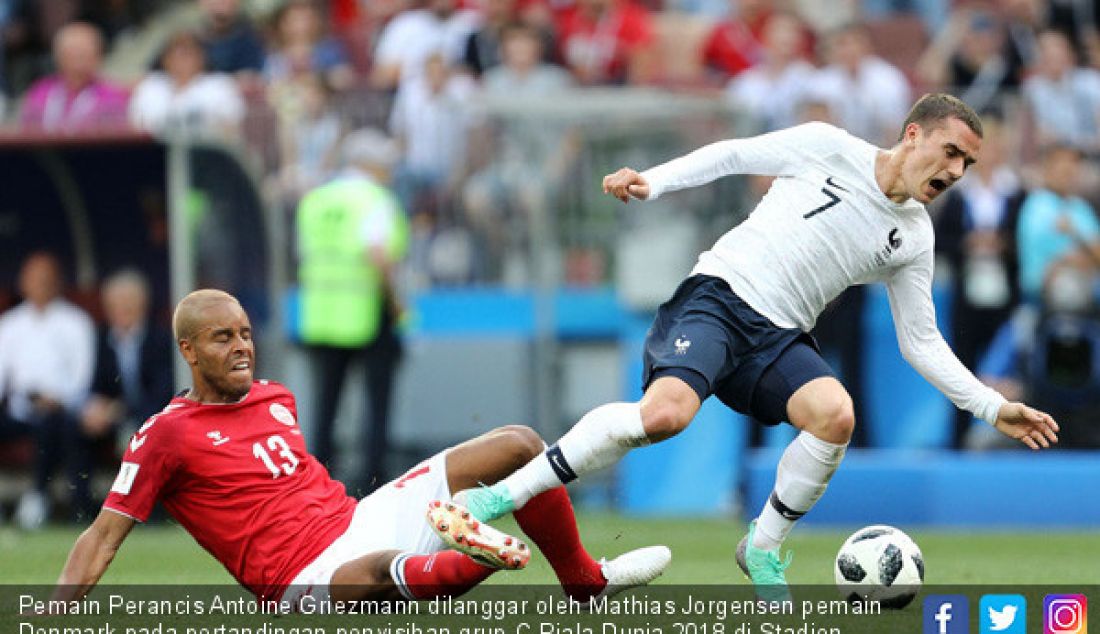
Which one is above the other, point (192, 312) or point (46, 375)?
point (192, 312)

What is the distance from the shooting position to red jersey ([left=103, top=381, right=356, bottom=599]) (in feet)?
23.6

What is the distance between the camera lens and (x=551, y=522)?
7.56m

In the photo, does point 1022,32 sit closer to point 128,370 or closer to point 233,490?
point 128,370

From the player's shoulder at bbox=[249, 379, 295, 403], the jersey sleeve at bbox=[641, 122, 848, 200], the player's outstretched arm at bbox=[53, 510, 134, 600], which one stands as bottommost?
the player's outstretched arm at bbox=[53, 510, 134, 600]

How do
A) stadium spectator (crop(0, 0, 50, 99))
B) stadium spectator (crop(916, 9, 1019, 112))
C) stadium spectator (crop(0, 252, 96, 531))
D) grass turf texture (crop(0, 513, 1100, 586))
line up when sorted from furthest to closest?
stadium spectator (crop(0, 0, 50, 99)) < stadium spectator (crop(916, 9, 1019, 112)) < stadium spectator (crop(0, 252, 96, 531)) < grass turf texture (crop(0, 513, 1100, 586))

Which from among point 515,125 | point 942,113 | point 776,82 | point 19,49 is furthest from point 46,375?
point 942,113

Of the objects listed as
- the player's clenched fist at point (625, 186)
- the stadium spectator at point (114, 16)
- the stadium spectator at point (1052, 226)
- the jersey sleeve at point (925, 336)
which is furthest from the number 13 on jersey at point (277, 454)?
the stadium spectator at point (114, 16)

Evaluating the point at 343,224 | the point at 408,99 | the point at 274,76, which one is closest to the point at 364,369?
the point at 343,224

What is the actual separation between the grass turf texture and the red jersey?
1.82 m

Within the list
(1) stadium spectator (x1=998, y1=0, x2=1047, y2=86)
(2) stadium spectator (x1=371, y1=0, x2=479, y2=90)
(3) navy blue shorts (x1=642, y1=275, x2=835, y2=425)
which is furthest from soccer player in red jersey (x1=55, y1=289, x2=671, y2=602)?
(1) stadium spectator (x1=998, y1=0, x2=1047, y2=86)

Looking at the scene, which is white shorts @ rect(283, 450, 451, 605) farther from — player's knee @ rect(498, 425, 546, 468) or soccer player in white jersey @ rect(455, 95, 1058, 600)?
soccer player in white jersey @ rect(455, 95, 1058, 600)

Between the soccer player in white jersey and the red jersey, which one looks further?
the soccer player in white jersey

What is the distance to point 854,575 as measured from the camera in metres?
7.88

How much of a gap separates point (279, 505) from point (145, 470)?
1.69 ft
